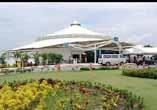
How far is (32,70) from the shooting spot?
89.5ft

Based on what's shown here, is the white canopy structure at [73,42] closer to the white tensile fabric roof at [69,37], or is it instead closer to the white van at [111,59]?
the white tensile fabric roof at [69,37]

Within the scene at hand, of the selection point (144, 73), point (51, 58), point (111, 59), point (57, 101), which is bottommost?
point (57, 101)

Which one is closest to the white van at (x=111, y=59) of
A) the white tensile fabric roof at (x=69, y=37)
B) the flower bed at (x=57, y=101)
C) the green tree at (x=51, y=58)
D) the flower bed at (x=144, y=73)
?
the green tree at (x=51, y=58)

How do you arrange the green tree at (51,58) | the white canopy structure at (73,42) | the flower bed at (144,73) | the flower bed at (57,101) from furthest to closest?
the white canopy structure at (73,42) < the green tree at (51,58) < the flower bed at (144,73) < the flower bed at (57,101)

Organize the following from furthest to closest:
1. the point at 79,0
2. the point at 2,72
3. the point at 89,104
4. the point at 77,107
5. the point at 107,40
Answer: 1. the point at 107,40
2. the point at 2,72
3. the point at 89,104
4. the point at 77,107
5. the point at 79,0

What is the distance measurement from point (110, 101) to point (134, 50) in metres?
39.3

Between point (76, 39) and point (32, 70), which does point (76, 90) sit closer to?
point (32, 70)

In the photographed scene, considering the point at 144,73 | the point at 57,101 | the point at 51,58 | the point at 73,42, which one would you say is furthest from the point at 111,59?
the point at 57,101

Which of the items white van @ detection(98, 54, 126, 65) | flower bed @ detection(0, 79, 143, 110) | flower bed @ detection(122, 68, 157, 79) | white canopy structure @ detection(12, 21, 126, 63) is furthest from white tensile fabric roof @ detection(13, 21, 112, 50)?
flower bed @ detection(0, 79, 143, 110)

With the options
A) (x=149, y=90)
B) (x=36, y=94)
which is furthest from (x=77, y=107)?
(x=149, y=90)

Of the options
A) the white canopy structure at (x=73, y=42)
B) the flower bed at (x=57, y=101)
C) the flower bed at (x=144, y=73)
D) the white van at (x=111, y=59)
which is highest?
the white canopy structure at (x=73, y=42)

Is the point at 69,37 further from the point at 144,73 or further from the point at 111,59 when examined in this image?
the point at 144,73

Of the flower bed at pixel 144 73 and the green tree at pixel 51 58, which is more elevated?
the green tree at pixel 51 58

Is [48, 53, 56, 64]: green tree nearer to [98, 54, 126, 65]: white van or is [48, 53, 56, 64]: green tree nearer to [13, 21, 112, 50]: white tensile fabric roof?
[98, 54, 126, 65]: white van
